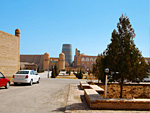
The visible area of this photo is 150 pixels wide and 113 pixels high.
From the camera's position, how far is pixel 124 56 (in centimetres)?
861

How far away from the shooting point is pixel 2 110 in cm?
683

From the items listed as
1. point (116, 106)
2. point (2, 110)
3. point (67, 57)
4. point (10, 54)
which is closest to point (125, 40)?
point (116, 106)

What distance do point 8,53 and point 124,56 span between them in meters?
13.0

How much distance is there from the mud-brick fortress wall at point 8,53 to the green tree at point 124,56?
11.6 metres

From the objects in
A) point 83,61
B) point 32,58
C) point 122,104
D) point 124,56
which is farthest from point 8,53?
point 32,58

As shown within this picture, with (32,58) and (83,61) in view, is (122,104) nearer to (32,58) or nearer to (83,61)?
(83,61)

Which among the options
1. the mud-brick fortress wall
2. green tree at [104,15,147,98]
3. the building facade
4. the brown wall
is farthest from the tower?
green tree at [104,15,147,98]

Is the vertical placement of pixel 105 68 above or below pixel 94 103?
above

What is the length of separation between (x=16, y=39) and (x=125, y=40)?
549 inches

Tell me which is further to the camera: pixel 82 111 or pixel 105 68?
pixel 105 68

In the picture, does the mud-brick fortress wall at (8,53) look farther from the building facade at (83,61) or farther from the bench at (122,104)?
the building facade at (83,61)

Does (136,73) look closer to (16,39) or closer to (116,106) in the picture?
(116,106)

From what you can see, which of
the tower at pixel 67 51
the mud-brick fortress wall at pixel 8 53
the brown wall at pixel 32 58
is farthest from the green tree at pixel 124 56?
the tower at pixel 67 51

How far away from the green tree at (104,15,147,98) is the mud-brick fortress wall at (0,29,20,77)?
11.6 meters
